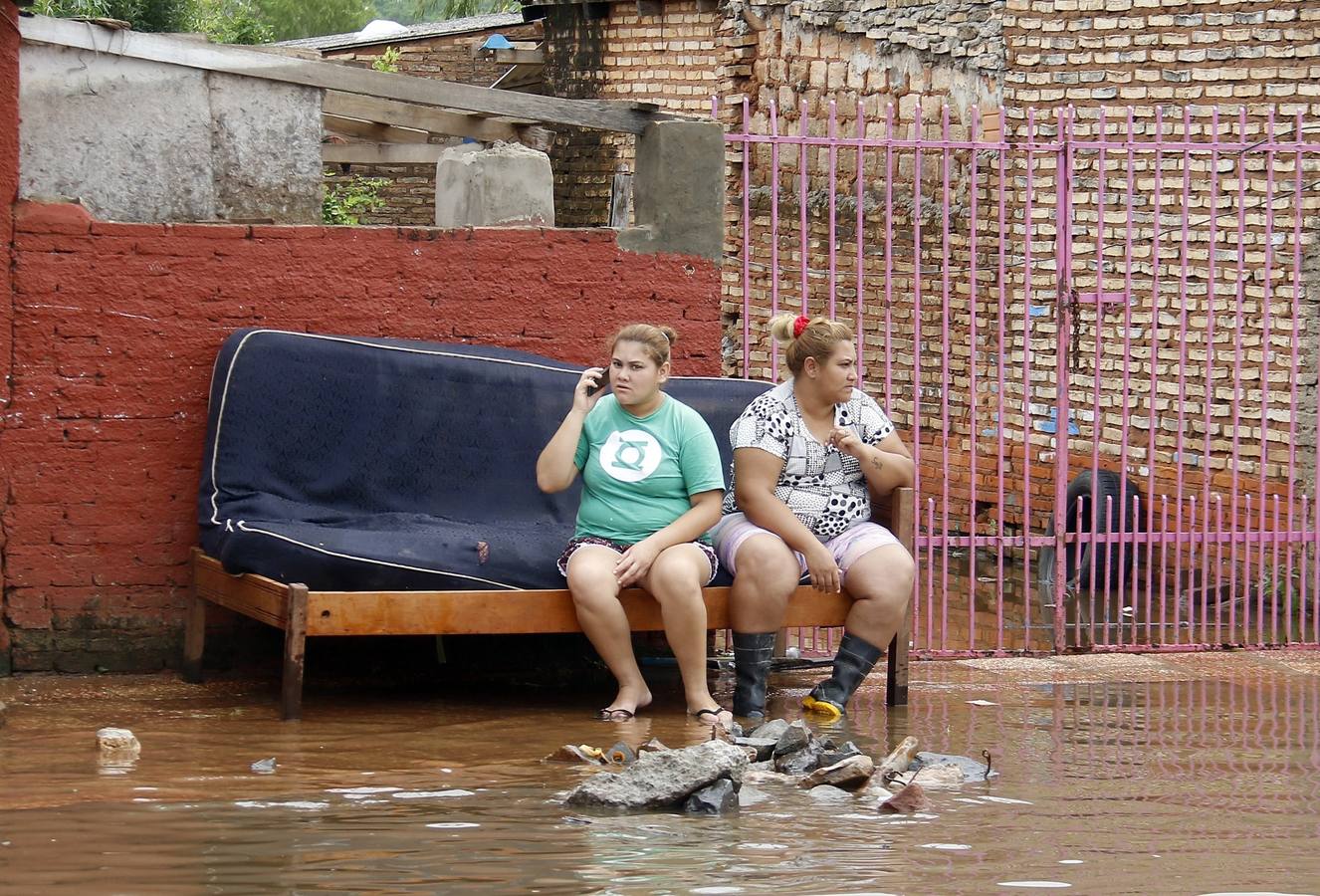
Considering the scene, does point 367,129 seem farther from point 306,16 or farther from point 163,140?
point 306,16

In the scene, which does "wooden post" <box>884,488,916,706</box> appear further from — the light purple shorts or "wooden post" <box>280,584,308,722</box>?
"wooden post" <box>280,584,308,722</box>

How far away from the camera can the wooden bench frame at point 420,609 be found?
5.95 metres

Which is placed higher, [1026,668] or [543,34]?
[543,34]

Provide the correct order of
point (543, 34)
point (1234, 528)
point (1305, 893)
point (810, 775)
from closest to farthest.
Answer: point (1305, 893) < point (810, 775) < point (1234, 528) < point (543, 34)

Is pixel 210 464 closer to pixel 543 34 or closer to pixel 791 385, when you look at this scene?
pixel 791 385

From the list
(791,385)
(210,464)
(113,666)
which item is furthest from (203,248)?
(791,385)

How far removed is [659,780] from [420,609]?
5.01 feet

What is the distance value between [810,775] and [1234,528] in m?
4.06

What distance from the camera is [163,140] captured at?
7031mm

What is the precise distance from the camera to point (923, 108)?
1238 centimetres

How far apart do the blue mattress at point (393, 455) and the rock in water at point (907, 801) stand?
1.78 m

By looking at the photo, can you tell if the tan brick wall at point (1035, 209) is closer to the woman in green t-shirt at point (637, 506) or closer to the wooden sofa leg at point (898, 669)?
the wooden sofa leg at point (898, 669)

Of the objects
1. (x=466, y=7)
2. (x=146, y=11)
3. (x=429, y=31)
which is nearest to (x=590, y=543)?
(x=429, y=31)

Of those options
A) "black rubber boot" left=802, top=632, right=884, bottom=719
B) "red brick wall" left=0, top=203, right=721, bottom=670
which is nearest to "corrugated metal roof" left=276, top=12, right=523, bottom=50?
"red brick wall" left=0, top=203, right=721, bottom=670
